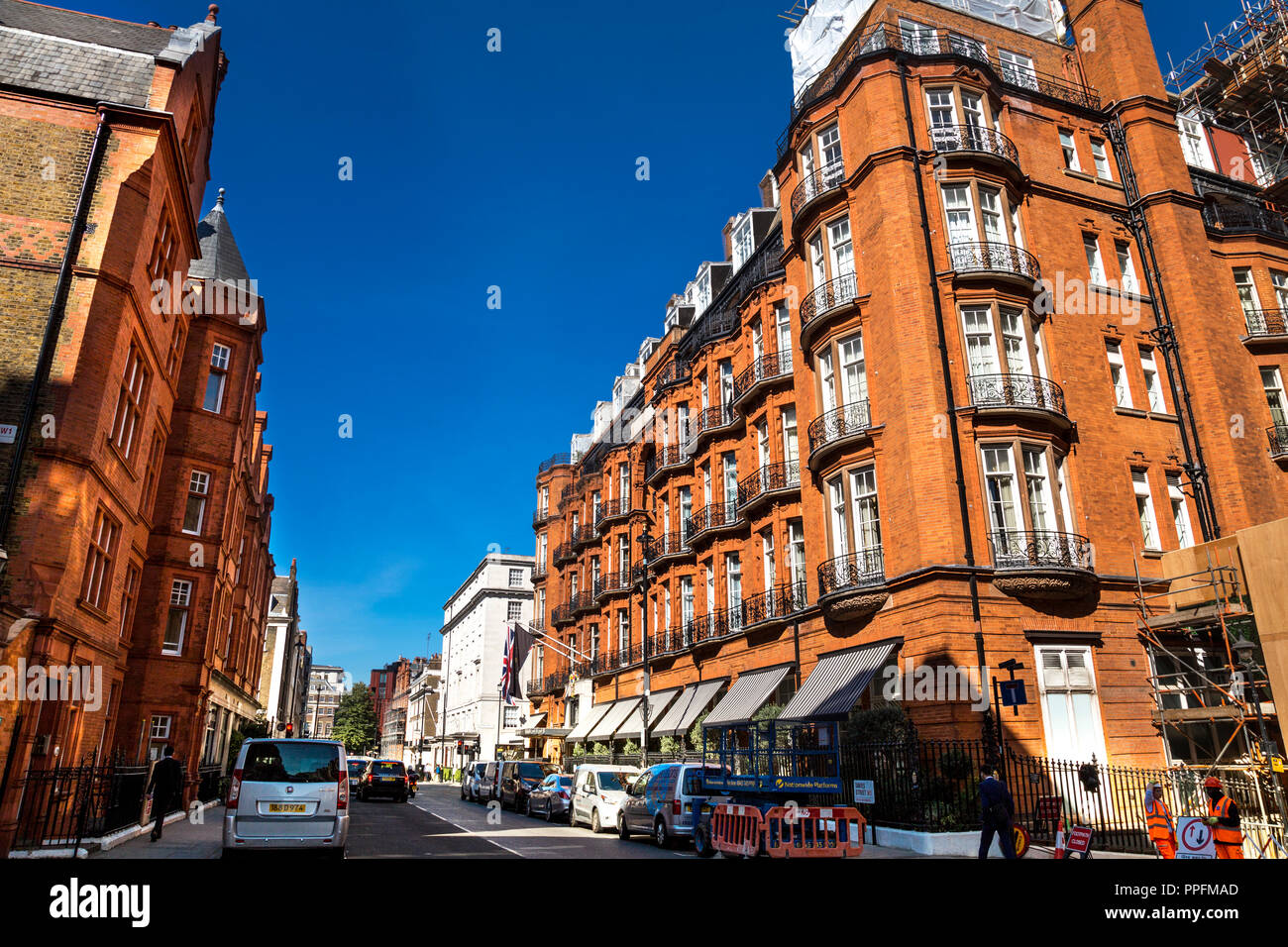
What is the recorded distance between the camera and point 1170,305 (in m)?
26.5

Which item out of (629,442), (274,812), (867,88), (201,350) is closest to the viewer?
(274,812)

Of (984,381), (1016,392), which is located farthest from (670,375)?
(1016,392)

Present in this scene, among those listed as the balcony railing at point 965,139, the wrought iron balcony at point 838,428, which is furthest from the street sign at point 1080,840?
the balcony railing at point 965,139

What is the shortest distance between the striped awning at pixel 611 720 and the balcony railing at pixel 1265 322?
28865 millimetres

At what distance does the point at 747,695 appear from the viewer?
2678 cm

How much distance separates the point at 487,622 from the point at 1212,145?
66816 millimetres

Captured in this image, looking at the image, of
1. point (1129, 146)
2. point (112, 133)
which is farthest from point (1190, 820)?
point (1129, 146)

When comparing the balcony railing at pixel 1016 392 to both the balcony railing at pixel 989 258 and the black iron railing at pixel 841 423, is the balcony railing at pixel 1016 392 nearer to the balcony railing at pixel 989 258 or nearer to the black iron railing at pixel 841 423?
the black iron railing at pixel 841 423

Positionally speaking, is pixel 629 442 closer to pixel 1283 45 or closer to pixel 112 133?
pixel 112 133

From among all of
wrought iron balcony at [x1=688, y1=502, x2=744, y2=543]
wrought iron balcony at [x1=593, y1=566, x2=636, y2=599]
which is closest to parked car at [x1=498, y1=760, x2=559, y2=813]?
A: wrought iron balcony at [x1=593, y1=566, x2=636, y2=599]

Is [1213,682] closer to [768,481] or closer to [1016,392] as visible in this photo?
[1016,392]

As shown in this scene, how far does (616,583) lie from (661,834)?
25284 millimetres

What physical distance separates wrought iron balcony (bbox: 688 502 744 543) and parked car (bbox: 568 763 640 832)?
1030cm
